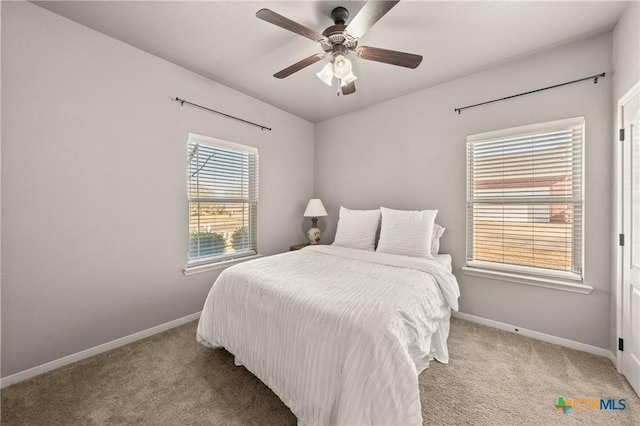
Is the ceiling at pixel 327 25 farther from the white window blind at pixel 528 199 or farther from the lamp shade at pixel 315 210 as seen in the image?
the lamp shade at pixel 315 210

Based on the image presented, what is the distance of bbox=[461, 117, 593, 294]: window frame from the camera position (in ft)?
6.86

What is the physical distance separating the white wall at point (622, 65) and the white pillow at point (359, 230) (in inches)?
77.3

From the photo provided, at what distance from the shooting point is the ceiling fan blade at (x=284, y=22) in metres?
1.42

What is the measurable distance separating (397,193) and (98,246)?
3184 mm

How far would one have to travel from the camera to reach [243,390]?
1.62 meters

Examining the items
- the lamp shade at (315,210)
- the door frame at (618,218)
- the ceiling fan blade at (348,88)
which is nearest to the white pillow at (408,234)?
the lamp shade at (315,210)

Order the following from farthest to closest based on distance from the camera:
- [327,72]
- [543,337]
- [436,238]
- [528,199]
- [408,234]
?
[436,238], [408,234], [528,199], [543,337], [327,72]

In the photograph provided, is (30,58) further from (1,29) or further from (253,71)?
(253,71)

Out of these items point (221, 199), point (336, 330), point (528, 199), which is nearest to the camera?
point (336, 330)

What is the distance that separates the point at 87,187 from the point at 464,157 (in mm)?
3619

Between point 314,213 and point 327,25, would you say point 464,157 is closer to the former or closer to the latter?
point 327,25

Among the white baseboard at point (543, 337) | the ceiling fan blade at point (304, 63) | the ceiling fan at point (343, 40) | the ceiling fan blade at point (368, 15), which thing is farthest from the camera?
the white baseboard at point (543, 337)

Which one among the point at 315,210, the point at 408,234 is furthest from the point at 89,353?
the point at 408,234

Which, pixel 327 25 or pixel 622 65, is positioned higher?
pixel 327 25
